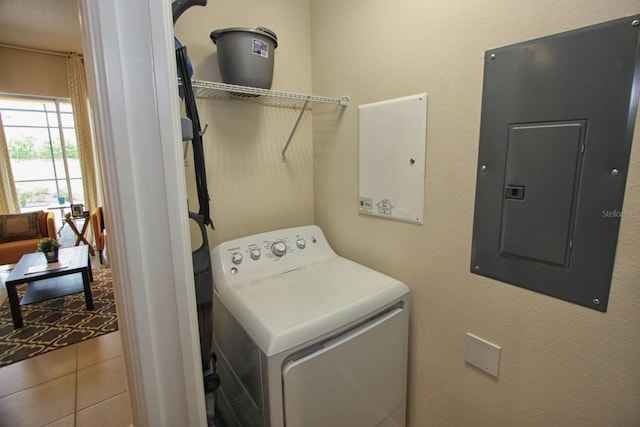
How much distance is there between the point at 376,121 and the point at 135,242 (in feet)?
3.41

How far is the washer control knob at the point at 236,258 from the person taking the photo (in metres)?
1.22

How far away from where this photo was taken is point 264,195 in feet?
5.03

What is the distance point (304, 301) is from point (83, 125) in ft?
16.4

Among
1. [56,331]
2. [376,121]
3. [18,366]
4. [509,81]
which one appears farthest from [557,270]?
[56,331]

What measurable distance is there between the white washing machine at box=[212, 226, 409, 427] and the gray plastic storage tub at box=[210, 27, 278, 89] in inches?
26.1

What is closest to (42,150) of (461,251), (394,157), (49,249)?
(49,249)

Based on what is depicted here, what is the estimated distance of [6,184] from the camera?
13.3 feet

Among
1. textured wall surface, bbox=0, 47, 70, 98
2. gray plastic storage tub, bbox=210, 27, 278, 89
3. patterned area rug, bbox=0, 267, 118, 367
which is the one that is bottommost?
patterned area rug, bbox=0, 267, 118, 367

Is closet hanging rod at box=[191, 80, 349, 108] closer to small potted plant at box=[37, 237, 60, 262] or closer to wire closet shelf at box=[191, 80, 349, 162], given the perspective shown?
wire closet shelf at box=[191, 80, 349, 162]

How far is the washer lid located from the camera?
0.85 m

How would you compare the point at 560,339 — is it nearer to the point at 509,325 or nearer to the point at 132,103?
the point at 509,325

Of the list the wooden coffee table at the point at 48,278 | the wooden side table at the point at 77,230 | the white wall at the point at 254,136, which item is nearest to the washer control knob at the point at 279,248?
the white wall at the point at 254,136

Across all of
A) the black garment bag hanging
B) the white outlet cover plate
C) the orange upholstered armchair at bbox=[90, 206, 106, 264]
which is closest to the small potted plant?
the orange upholstered armchair at bbox=[90, 206, 106, 264]

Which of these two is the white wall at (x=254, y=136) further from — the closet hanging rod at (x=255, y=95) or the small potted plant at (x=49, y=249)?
the small potted plant at (x=49, y=249)
